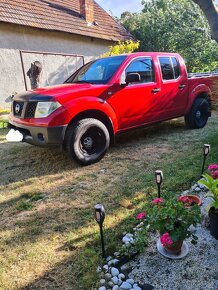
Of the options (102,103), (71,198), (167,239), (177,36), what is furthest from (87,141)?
(177,36)

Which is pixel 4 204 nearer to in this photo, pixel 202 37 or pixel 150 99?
pixel 150 99

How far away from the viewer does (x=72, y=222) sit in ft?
8.39

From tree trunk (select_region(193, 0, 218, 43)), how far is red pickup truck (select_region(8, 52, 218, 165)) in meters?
1.46

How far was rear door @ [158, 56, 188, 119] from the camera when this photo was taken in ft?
16.2

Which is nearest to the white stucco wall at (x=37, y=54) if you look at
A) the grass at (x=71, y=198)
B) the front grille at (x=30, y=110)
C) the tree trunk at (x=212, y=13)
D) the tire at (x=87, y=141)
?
the grass at (x=71, y=198)

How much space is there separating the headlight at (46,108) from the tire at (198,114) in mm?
3437

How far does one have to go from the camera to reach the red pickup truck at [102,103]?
3.61m

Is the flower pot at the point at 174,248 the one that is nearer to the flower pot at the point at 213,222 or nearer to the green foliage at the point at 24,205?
the flower pot at the point at 213,222

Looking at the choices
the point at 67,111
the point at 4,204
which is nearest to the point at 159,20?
the point at 67,111

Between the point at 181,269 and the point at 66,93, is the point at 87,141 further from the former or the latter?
the point at 181,269

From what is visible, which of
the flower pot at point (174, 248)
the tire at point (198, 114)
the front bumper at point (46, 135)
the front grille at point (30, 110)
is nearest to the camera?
the flower pot at point (174, 248)

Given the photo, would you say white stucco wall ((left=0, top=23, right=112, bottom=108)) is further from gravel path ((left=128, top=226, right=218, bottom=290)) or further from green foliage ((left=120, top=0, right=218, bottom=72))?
gravel path ((left=128, top=226, right=218, bottom=290))

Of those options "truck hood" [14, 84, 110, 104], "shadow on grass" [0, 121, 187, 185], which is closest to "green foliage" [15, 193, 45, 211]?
"shadow on grass" [0, 121, 187, 185]

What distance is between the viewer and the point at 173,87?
5.06m
